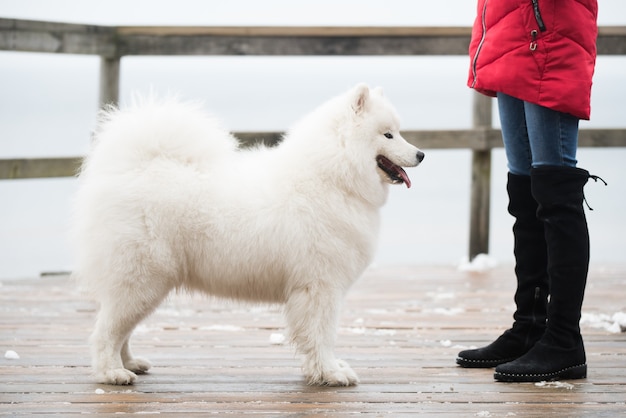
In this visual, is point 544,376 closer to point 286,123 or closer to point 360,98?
point 360,98

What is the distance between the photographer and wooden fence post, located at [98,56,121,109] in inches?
208

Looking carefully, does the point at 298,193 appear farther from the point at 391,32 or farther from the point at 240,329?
the point at 391,32

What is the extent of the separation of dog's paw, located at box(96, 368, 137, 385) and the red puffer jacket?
Answer: 152cm

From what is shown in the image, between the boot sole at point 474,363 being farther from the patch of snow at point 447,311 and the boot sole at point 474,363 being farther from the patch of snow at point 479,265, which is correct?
the patch of snow at point 479,265

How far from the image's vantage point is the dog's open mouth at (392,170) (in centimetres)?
307

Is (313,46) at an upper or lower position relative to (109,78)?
upper

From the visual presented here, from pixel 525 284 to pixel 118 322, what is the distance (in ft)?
4.67

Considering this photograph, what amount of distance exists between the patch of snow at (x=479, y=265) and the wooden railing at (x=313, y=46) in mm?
278

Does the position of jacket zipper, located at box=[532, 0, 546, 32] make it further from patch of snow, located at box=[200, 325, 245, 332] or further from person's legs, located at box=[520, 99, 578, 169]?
patch of snow, located at box=[200, 325, 245, 332]

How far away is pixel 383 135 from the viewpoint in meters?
3.05

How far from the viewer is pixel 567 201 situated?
2.90 metres

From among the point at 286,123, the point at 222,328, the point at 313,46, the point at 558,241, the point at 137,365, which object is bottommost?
the point at 286,123

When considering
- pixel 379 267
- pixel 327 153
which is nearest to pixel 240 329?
pixel 327 153

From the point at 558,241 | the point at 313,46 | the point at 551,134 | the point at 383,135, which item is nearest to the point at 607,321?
the point at 558,241
